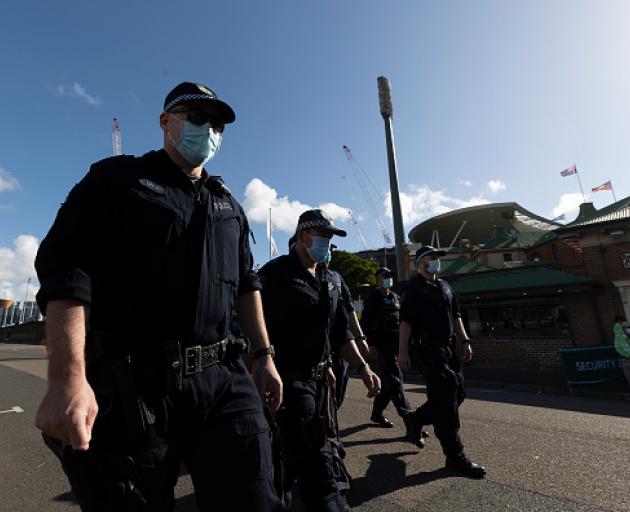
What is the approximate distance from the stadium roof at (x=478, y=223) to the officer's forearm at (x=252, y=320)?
4645 cm

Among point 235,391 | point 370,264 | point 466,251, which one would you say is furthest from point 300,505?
point 370,264

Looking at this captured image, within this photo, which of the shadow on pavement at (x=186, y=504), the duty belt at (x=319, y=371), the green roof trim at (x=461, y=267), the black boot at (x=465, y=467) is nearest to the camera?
the duty belt at (x=319, y=371)

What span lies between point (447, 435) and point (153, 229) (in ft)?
11.2

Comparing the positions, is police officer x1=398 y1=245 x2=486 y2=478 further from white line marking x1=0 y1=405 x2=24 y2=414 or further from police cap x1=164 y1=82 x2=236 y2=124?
white line marking x1=0 y1=405 x2=24 y2=414

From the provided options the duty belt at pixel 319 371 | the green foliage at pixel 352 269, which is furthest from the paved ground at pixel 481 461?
the green foliage at pixel 352 269

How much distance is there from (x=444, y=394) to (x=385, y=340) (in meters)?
1.74

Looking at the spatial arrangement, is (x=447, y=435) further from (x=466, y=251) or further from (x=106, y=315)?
(x=466, y=251)

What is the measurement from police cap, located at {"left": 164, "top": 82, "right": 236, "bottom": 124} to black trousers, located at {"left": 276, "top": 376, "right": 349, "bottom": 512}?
5.77ft

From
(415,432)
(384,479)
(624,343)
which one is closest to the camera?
(384,479)

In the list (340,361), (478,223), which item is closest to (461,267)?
(340,361)

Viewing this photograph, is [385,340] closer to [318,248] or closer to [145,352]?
[318,248]

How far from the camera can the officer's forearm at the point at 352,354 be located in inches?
125

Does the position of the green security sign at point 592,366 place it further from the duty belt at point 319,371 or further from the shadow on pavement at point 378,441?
the duty belt at point 319,371

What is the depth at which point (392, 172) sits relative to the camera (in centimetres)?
2606
